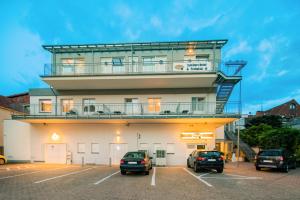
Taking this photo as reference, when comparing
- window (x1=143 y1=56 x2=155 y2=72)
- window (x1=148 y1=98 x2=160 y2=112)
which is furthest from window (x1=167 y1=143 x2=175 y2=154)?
window (x1=143 y1=56 x2=155 y2=72)

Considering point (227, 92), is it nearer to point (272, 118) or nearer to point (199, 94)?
point (199, 94)

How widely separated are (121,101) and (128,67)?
126 inches

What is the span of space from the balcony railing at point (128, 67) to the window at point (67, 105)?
2639mm

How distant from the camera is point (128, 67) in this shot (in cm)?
2175

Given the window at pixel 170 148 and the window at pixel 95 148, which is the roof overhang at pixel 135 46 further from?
the window at pixel 95 148

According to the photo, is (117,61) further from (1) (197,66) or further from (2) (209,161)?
(2) (209,161)

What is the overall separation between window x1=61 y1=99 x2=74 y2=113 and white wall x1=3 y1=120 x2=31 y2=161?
11.8 feet

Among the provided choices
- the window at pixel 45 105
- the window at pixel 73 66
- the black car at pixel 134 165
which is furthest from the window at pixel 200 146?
the window at pixel 45 105

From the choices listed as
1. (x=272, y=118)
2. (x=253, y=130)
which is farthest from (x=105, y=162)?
(x=272, y=118)

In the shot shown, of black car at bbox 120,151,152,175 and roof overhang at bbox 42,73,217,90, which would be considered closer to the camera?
black car at bbox 120,151,152,175

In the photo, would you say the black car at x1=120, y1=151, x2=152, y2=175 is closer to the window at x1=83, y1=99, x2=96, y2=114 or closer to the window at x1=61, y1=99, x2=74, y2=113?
the window at x1=83, y1=99, x2=96, y2=114

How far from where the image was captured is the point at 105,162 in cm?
2119

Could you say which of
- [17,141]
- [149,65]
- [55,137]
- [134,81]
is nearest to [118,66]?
[134,81]

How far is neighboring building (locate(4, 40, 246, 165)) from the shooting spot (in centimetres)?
2014
